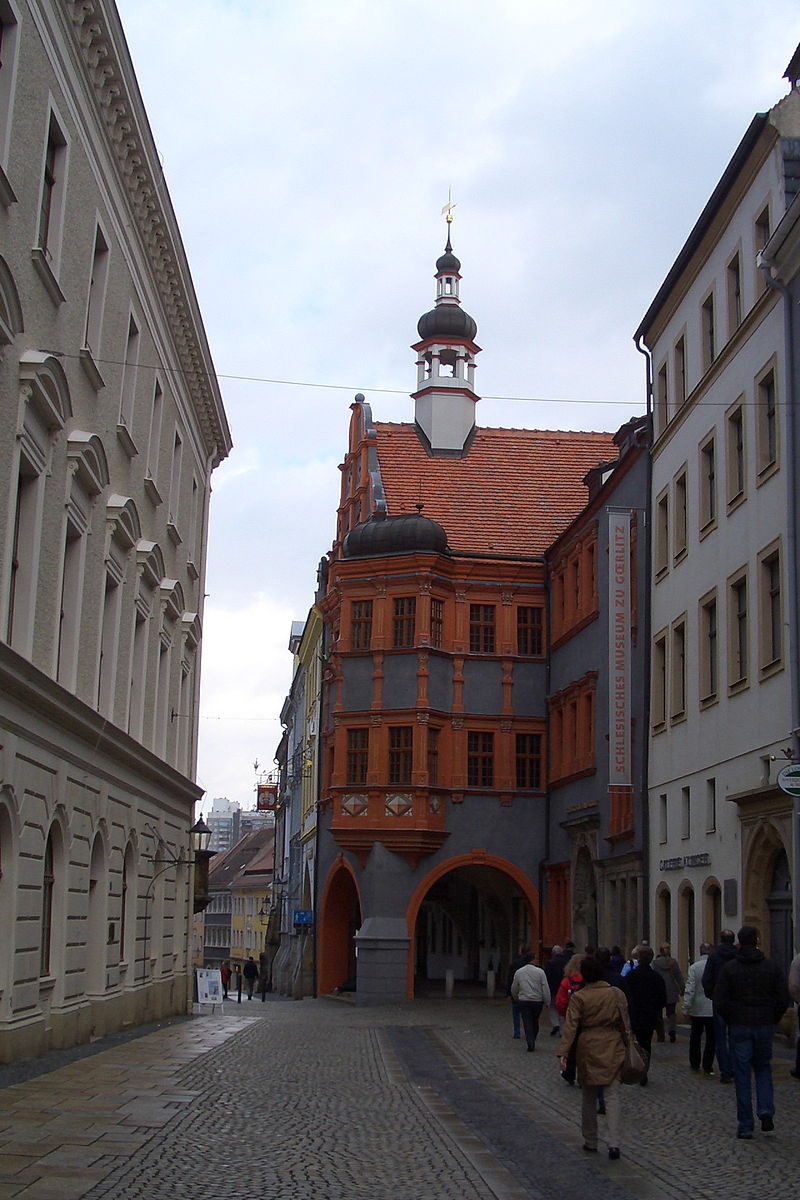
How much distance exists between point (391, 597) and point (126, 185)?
2328 cm

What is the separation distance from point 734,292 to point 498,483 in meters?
22.9

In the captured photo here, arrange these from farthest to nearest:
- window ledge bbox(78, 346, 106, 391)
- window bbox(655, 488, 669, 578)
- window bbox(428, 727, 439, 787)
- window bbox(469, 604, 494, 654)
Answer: window bbox(469, 604, 494, 654)
window bbox(428, 727, 439, 787)
window bbox(655, 488, 669, 578)
window ledge bbox(78, 346, 106, 391)

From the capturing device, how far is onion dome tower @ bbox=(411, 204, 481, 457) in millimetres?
52438

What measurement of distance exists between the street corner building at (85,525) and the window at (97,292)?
0.03 m

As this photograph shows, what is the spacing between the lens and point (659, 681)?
31.9m

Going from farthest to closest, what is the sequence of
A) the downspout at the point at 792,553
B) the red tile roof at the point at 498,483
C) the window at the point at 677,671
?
the red tile roof at the point at 498,483, the window at the point at 677,671, the downspout at the point at 792,553

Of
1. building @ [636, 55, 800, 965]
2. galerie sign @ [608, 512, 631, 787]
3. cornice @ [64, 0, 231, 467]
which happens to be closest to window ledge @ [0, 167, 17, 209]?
cornice @ [64, 0, 231, 467]

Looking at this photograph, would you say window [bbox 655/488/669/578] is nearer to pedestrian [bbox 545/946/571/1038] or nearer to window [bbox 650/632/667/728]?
window [bbox 650/632/667/728]

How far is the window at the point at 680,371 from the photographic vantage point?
3077cm

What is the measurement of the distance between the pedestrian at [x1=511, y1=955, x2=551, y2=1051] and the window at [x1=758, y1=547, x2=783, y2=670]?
20.1ft

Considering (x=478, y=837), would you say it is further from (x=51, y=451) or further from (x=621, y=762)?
(x=51, y=451)

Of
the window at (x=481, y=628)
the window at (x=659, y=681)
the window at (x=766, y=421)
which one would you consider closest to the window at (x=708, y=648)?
the window at (x=659, y=681)

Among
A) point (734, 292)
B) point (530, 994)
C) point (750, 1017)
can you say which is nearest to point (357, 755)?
point (734, 292)

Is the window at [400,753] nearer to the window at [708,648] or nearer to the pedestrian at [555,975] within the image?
the window at [708,648]
